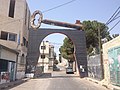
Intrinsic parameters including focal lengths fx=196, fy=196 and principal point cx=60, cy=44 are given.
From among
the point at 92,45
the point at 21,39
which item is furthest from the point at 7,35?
the point at 92,45

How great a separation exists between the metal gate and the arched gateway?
18.9m

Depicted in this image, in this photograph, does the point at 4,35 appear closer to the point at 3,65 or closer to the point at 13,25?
the point at 13,25

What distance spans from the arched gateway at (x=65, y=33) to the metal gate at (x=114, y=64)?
1893 centimetres

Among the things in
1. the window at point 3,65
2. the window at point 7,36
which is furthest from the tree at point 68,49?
the window at point 3,65

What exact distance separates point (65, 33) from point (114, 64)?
23.1 metres

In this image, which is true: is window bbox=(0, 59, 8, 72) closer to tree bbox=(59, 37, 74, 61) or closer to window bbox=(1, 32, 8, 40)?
window bbox=(1, 32, 8, 40)

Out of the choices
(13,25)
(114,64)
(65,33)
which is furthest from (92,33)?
(114,64)

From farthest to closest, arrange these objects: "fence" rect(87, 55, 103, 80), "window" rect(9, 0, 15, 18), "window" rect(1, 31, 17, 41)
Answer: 1. "window" rect(9, 0, 15, 18)
2. "window" rect(1, 31, 17, 41)
3. "fence" rect(87, 55, 103, 80)

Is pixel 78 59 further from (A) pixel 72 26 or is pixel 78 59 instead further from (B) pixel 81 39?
(A) pixel 72 26

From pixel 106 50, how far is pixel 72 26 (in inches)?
1004

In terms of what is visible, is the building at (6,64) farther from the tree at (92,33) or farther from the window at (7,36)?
the tree at (92,33)

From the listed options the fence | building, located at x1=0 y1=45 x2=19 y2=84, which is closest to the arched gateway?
the fence

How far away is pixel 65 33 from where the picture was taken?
136ft

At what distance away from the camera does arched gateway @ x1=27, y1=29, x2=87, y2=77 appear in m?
39.2
